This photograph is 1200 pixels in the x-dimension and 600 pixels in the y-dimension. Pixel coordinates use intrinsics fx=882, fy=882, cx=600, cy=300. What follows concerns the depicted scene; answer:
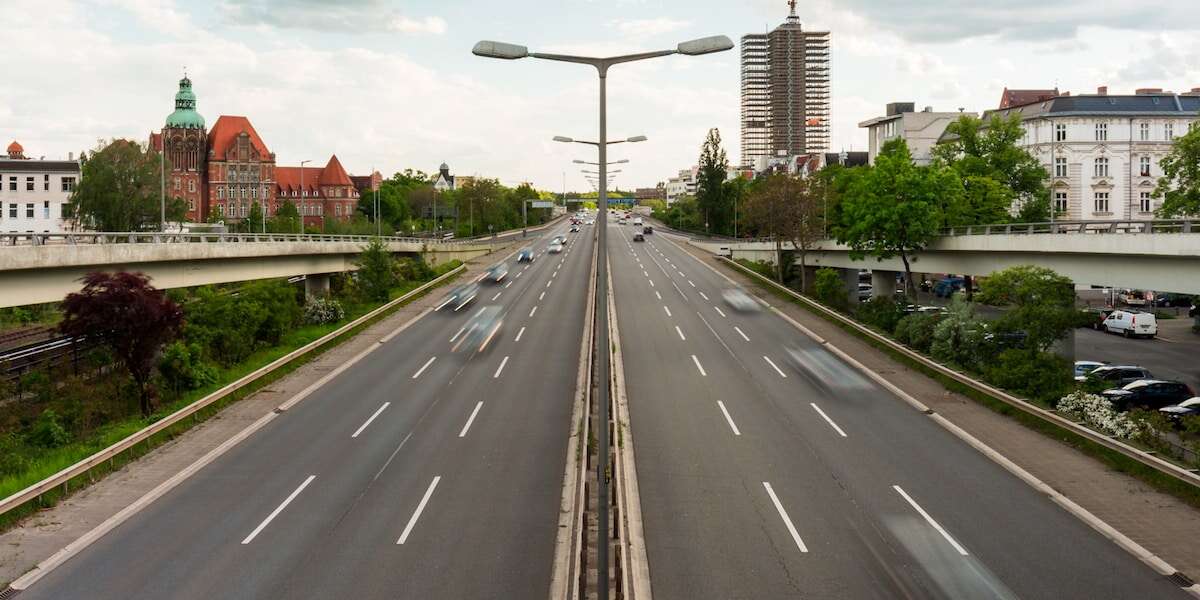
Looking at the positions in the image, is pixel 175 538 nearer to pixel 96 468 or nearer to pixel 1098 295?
pixel 96 468

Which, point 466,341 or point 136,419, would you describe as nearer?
point 136,419

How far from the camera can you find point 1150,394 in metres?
33.0

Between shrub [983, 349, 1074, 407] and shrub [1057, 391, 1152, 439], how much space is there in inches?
32.5

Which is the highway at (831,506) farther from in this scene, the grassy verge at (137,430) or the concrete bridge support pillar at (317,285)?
the concrete bridge support pillar at (317,285)

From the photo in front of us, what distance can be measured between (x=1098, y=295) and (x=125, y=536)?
82.6 metres

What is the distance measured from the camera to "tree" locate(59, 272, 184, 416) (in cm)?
2708

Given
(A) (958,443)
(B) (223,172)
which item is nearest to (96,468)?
(A) (958,443)

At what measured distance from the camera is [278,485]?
798 inches

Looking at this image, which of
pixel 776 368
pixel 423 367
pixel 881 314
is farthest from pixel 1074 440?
pixel 881 314

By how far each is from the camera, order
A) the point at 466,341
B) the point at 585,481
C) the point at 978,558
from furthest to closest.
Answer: the point at 466,341 → the point at 585,481 → the point at 978,558

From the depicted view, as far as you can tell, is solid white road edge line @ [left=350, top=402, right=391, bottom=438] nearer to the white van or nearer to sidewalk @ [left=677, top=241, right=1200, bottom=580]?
sidewalk @ [left=677, top=241, right=1200, bottom=580]

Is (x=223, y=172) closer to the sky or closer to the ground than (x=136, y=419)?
closer to the sky

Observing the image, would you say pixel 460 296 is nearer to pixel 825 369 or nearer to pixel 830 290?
pixel 830 290

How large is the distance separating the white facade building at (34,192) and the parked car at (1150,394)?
105731mm
